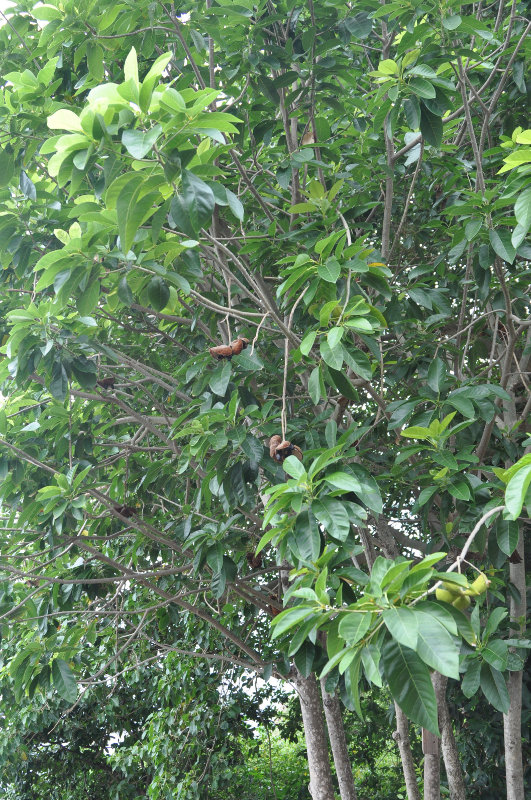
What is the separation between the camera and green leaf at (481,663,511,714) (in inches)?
88.9

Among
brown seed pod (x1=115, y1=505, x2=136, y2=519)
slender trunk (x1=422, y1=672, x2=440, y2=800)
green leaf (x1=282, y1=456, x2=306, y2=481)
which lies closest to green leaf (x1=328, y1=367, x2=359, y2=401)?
green leaf (x1=282, y1=456, x2=306, y2=481)

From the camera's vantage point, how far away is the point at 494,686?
7.49 ft


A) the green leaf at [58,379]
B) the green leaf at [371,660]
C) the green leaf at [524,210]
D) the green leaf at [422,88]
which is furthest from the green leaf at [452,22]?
the green leaf at [371,660]

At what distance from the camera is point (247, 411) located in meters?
2.53

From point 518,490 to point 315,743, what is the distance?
291 centimetres

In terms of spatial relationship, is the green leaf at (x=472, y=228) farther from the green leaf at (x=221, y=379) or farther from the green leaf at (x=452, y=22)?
the green leaf at (x=221, y=379)

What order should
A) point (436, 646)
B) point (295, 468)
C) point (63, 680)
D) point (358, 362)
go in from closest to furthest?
1. point (436, 646)
2. point (295, 468)
3. point (358, 362)
4. point (63, 680)

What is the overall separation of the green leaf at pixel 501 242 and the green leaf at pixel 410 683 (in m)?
1.59

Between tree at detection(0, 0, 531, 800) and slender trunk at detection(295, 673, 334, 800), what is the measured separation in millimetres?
15

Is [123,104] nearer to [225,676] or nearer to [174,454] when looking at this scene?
[174,454]

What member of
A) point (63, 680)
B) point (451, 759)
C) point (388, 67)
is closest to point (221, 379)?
point (388, 67)

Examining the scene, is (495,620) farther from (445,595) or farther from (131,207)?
(131,207)

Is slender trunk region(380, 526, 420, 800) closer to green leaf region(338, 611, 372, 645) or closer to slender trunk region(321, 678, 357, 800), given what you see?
slender trunk region(321, 678, 357, 800)

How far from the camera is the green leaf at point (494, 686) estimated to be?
2.26 metres
